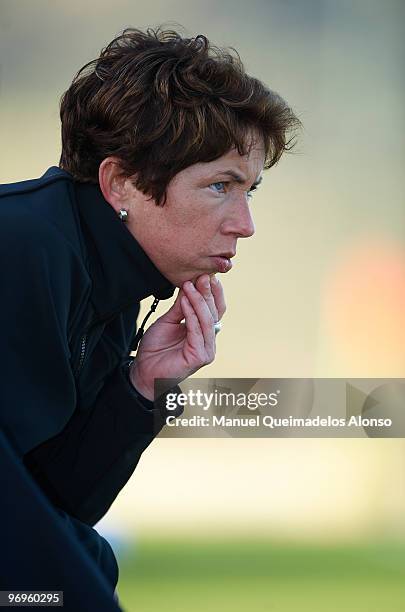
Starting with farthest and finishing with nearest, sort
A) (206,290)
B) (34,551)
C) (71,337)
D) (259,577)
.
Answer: (259,577) → (206,290) → (71,337) → (34,551)

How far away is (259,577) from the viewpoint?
3619 millimetres

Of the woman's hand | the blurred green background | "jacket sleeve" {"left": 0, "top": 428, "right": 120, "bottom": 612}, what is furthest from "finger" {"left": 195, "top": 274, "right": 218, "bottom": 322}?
the blurred green background

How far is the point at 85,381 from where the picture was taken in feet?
5.27

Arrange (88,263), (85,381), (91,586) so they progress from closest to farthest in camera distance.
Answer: (91,586) → (88,263) → (85,381)

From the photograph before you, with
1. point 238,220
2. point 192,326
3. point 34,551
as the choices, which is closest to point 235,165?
point 238,220

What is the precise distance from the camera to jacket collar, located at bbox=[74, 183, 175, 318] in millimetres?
1485

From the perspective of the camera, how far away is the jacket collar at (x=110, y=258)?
58.5 inches

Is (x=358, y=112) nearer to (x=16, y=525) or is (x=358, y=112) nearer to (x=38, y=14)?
(x=38, y=14)

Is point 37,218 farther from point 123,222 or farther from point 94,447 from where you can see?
point 94,447

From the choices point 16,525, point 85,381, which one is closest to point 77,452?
point 85,381

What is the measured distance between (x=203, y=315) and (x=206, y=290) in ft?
0.17

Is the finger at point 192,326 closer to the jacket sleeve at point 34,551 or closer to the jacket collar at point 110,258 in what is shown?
the jacket collar at point 110,258

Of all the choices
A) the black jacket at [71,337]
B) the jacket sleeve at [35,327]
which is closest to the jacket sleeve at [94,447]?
the black jacket at [71,337]

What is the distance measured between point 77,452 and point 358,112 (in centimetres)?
267
